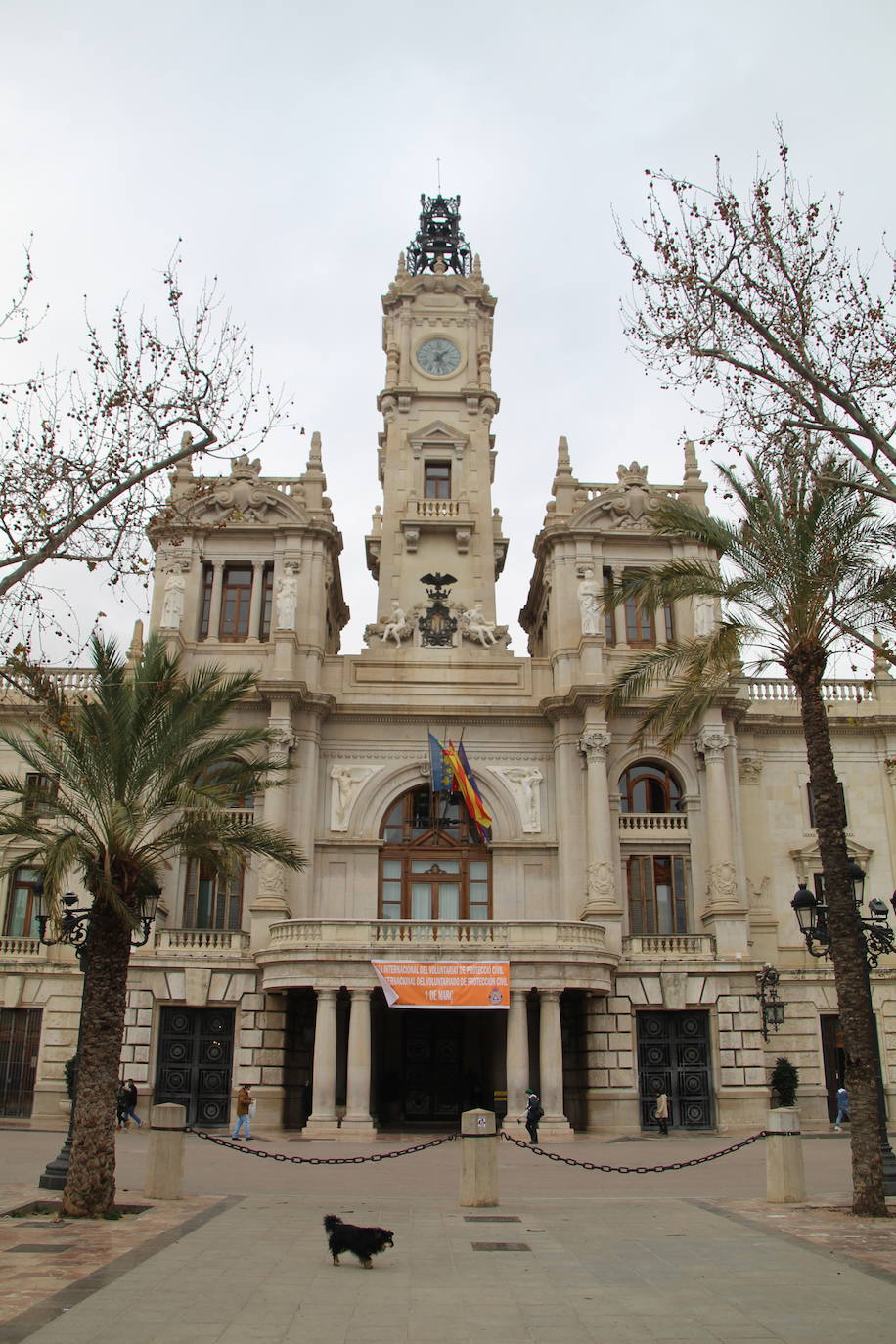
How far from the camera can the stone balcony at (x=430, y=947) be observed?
109 feet

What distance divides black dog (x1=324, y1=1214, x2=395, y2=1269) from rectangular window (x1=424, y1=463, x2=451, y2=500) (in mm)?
36367

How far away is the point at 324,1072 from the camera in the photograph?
3294 centimetres

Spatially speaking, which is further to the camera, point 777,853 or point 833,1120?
point 777,853

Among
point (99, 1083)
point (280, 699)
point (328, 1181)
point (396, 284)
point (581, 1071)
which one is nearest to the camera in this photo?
point (99, 1083)

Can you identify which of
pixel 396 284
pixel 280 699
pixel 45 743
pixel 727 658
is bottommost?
pixel 45 743

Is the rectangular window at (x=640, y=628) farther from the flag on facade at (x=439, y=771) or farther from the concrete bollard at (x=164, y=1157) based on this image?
the concrete bollard at (x=164, y=1157)

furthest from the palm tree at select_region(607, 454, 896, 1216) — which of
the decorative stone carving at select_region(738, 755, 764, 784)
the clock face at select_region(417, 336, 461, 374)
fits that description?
the clock face at select_region(417, 336, 461, 374)

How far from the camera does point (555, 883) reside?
1548 inches

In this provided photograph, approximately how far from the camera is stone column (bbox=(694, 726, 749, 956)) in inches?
1454

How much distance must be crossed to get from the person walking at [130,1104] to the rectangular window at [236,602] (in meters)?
15.6

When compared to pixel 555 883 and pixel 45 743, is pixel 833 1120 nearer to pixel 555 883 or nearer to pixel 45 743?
pixel 555 883

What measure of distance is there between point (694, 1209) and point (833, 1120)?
21.9 m

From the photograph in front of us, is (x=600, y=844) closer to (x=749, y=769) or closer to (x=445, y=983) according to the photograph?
(x=749, y=769)

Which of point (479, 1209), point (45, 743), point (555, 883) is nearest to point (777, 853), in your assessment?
point (555, 883)
